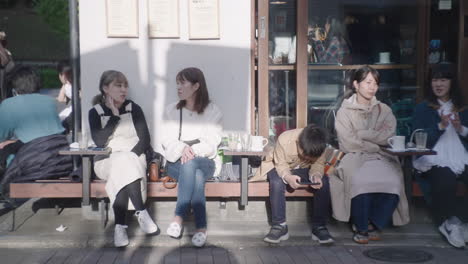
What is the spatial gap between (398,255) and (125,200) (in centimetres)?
240

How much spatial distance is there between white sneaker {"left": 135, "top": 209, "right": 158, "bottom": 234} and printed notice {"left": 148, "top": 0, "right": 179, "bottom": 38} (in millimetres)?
1736

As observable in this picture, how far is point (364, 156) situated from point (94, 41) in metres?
2.78

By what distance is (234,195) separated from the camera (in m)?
5.59

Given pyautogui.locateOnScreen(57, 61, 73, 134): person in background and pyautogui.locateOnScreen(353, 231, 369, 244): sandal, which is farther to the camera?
pyautogui.locateOnScreen(57, 61, 73, 134): person in background

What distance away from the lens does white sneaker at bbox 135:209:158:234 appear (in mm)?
5383

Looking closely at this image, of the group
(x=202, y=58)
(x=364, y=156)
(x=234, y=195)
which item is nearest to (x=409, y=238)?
(x=364, y=156)

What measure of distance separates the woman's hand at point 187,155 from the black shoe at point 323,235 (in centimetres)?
Answer: 129

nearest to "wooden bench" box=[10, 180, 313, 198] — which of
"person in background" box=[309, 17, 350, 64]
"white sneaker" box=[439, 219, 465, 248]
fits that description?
"white sneaker" box=[439, 219, 465, 248]

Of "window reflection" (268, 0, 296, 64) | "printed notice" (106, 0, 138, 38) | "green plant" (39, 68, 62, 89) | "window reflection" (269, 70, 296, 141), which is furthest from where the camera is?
"green plant" (39, 68, 62, 89)

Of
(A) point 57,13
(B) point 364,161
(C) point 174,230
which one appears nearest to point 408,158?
(B) point 364,161

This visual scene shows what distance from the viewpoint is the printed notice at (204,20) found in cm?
589

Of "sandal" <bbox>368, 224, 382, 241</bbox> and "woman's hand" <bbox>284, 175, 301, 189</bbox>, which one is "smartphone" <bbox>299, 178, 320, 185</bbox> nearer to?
"woman's hand" <bbox>284, 175, 301, 189</bbox>

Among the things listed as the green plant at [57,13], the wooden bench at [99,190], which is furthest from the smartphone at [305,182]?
the green plant at [57,13]

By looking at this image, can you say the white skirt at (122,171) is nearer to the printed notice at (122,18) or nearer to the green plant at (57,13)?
the printed notice at (122,18)
